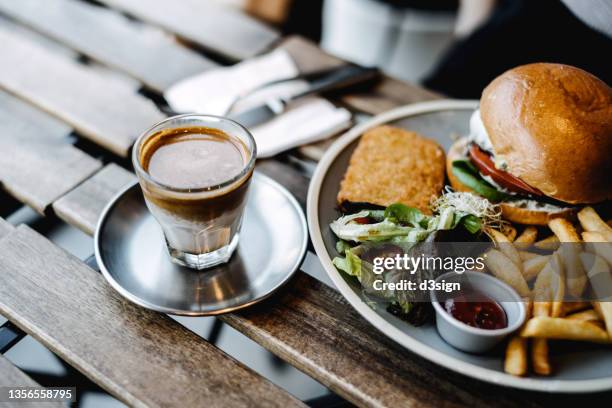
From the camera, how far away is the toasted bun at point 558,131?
1.53 m

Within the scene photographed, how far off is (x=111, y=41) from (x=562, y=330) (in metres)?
1.93

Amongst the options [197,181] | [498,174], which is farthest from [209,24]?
[498,174]

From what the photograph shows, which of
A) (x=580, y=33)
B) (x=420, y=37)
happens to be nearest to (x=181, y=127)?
(x=580, y=33)

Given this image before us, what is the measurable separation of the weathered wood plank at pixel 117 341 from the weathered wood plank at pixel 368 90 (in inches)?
45.1

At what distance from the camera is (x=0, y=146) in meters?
1.75

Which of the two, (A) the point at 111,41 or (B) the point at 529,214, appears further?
(A) the point at 111,41

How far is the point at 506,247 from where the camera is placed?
58.3 inches

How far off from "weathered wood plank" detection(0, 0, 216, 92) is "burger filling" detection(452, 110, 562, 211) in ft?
3.51

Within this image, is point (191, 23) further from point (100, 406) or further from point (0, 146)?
point (100, 406)

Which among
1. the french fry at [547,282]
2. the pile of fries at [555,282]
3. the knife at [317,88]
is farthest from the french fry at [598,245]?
the knife at [317,88]

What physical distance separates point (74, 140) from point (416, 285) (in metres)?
1.25

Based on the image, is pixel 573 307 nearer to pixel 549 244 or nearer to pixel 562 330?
pixel 562 330

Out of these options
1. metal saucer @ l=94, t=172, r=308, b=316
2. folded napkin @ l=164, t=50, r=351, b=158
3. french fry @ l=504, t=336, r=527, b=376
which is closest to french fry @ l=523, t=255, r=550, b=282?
french fry @ l=504, t=336, r=527, b=376

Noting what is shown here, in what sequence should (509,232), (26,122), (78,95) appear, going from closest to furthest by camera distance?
(509,232) < (26,122) < (78,95)
